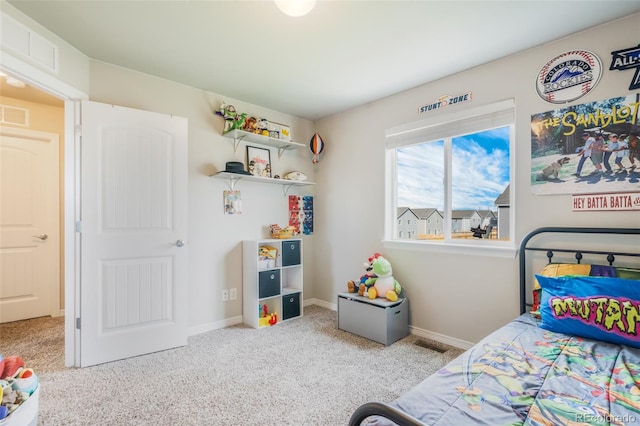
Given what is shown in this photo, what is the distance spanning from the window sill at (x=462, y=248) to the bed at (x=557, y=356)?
0.50 ft

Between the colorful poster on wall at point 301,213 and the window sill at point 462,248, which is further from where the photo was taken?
the colorful poster on wall at point 301,213

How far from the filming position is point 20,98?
3.27 metres

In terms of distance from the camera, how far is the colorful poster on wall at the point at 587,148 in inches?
74.6

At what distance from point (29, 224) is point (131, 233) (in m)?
1.96

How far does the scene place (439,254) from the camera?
2811 millimetres

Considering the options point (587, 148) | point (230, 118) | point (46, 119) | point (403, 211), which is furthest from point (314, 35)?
point (46, 119)

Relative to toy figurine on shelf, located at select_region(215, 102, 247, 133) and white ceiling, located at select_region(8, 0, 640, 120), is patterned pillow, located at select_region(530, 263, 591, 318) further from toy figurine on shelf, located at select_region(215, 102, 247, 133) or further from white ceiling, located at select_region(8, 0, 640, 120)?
toy figurine on shelf, located at select_region(215, 102, 247, 133)

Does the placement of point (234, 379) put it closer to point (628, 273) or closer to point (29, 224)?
point (628, 273)

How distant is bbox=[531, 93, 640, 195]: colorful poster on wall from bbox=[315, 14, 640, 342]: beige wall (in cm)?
7

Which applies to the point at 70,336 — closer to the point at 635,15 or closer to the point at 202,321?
the point at 202,321

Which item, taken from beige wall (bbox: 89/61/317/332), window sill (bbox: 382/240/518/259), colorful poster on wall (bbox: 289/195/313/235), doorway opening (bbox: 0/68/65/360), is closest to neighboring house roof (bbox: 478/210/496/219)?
window sill (bbox: 382/240/518/259)

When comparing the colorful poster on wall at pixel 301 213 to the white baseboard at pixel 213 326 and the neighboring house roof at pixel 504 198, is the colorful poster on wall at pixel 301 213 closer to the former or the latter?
Answer: the white baseboard at pixel 213 326

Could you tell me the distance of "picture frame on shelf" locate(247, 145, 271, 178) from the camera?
3400 millimetres

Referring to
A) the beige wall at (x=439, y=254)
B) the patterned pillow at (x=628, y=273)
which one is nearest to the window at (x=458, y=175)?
the beige wall at (x=439, y=254)
